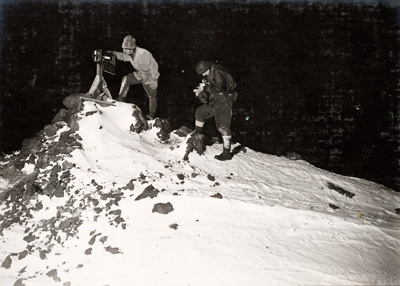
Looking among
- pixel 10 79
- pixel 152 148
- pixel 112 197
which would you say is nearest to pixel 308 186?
pixel 152 148

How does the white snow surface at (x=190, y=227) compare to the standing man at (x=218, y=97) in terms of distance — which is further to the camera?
the standing man at (x=218, y=97)

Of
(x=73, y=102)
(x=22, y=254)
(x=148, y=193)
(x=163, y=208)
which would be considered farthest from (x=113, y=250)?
(x=73, y=102)

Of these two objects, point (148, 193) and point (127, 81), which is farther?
point (127, 81)

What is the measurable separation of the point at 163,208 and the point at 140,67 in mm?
2771

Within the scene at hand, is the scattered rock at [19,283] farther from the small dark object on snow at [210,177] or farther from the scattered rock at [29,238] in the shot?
the small dark object on snow at [210,177]

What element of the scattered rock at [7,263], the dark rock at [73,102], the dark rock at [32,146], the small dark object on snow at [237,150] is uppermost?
the dark rock at [73,102]

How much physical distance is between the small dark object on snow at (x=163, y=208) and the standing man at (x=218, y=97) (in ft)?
5.49

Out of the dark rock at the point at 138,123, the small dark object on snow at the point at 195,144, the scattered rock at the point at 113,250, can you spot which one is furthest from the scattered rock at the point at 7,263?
the small dark object on snow at the point at 195,144

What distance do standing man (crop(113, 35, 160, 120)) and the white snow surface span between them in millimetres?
733

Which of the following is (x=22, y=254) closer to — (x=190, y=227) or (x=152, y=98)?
(x=190, y=227)

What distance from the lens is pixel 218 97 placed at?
566cm

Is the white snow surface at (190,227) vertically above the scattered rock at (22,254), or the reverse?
the white snow surface at (190,227)

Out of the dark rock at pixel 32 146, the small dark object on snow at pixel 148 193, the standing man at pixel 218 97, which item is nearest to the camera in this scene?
the small dark object on snow at pixel 148 193

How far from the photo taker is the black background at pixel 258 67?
6.32 meters
